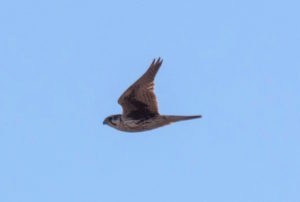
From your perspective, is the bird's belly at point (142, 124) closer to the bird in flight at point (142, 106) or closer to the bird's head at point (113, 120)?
the bird in flight at point (142, 106)

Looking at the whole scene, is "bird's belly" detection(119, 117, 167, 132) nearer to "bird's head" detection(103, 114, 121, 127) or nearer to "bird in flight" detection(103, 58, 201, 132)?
"bird in flight" detection(103, 58, 201, 132)

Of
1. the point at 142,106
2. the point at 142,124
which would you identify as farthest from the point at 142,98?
the point at 142,124

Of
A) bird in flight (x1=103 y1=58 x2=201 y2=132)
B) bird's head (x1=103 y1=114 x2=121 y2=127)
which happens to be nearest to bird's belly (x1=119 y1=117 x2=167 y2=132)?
bird in flight (x1=103 y1=58 x2=201 y2=132)

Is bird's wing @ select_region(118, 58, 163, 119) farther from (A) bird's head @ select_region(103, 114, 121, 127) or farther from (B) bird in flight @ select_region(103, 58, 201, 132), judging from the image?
(A) bird's head @ select_region(103, 114, 121, 127)

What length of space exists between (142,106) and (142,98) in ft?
0.70

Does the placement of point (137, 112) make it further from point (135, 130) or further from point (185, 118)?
point (185, 118)

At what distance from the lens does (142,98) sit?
697 inches

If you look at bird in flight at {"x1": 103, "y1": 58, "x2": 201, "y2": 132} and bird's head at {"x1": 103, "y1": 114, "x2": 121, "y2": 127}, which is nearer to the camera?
→ bird in flight at {"x1": 103, "y1": 58, "x2": 201, "y2": 132}

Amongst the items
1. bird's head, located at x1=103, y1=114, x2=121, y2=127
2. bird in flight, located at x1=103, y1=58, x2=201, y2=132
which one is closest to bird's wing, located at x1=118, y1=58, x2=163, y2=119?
bird in flight, located at x1=103, y1=58, x2=201, y2=132

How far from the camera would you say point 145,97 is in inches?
696

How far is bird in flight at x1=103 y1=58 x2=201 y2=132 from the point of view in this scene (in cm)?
1742

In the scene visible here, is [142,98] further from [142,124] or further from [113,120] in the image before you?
[113,120]

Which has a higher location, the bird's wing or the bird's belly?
the bird's wing

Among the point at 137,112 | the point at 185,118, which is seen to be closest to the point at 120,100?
the point at 137,112
